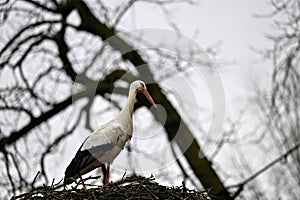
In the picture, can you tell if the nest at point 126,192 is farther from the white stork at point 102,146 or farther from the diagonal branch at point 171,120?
the diagonal branch at point 171,120

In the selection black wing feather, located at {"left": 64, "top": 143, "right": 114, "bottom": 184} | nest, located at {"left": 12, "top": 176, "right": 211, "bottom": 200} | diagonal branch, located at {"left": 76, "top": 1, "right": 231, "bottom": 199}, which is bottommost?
Answer: nest, located at {"left": 12, "top": 176, "right": 211, "bottom": 200}

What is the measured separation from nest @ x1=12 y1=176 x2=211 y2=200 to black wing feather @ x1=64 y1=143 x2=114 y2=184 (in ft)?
2.26

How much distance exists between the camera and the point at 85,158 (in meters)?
5.91

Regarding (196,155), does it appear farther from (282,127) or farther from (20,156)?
(282,127)

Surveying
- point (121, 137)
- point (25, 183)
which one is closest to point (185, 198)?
point (121, 137)

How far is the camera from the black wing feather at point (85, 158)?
579 centimetres

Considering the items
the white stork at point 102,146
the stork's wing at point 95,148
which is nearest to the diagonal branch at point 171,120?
the white stork at point 102,146

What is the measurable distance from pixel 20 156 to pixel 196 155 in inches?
92.2

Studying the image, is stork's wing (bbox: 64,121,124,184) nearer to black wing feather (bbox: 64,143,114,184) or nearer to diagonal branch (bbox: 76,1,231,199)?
black wing feather (bbox: 64,143,114,184)

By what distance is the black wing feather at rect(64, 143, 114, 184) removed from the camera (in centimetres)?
579

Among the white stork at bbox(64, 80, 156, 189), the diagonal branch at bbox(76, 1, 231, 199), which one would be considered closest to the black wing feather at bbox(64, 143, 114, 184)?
the white stork at bbox(64, 80, 156, 189)

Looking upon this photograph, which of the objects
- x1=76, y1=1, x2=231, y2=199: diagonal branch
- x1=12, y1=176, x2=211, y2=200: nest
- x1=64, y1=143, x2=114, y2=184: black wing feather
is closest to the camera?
x1=12, y1=176, x2=211, y2=200: nest

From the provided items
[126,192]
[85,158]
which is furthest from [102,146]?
[126,192]

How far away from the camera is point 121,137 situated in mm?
6047
